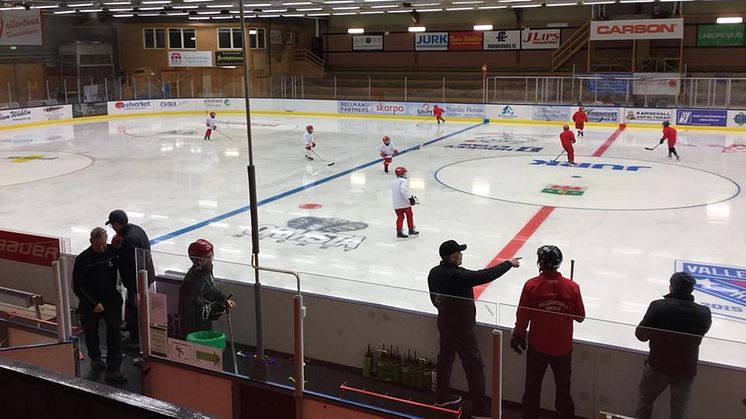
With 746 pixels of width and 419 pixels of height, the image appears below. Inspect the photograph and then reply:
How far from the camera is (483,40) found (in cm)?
4084

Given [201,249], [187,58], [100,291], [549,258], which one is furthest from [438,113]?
[549,258]

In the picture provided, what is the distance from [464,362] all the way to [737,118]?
1065 inches

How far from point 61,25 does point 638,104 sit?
31468mm

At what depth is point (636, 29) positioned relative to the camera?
3350 centimetres

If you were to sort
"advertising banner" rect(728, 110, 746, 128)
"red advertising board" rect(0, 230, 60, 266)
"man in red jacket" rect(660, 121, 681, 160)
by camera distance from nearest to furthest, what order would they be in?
"red advertising board" rect(0, 230, 60, 266) < "man in red jacket" rect(660, 121, 681, 160) < "advertising banner" rect(728, 110, 746, 128)

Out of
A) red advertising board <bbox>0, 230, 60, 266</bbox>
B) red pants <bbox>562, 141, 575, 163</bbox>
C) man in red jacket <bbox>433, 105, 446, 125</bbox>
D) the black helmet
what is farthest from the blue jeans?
man in red jacket <bbox>433, 105, 446, 125</bbox>

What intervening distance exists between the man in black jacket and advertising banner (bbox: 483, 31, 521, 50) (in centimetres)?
3611

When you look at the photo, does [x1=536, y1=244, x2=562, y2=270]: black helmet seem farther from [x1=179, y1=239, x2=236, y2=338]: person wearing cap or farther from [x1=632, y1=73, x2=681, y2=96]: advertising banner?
[x1=632, y1=73, x2=681, y2=96]: advertising banner


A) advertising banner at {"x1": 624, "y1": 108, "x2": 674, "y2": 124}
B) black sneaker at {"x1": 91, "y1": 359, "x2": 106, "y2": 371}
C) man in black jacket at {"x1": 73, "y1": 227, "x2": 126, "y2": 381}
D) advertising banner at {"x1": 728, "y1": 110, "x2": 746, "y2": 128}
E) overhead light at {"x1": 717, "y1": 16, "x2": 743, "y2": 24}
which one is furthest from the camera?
overhead light at {"x1": 717, "y1": 16, "x2": 743, "y2": 24}

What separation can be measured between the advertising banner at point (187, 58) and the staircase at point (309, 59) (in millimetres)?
5961

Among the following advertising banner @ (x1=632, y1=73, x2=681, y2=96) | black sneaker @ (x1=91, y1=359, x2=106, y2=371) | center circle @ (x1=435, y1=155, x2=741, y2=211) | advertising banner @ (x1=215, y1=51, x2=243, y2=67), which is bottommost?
black sneaker @ (x1=91, y1=359, x2=106, y2=371)

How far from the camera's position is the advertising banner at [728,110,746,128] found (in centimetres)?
2778

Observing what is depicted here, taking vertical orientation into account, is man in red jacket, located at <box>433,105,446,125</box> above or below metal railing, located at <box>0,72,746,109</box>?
below

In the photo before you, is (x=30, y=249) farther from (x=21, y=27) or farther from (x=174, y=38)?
(x=174, y=38)
